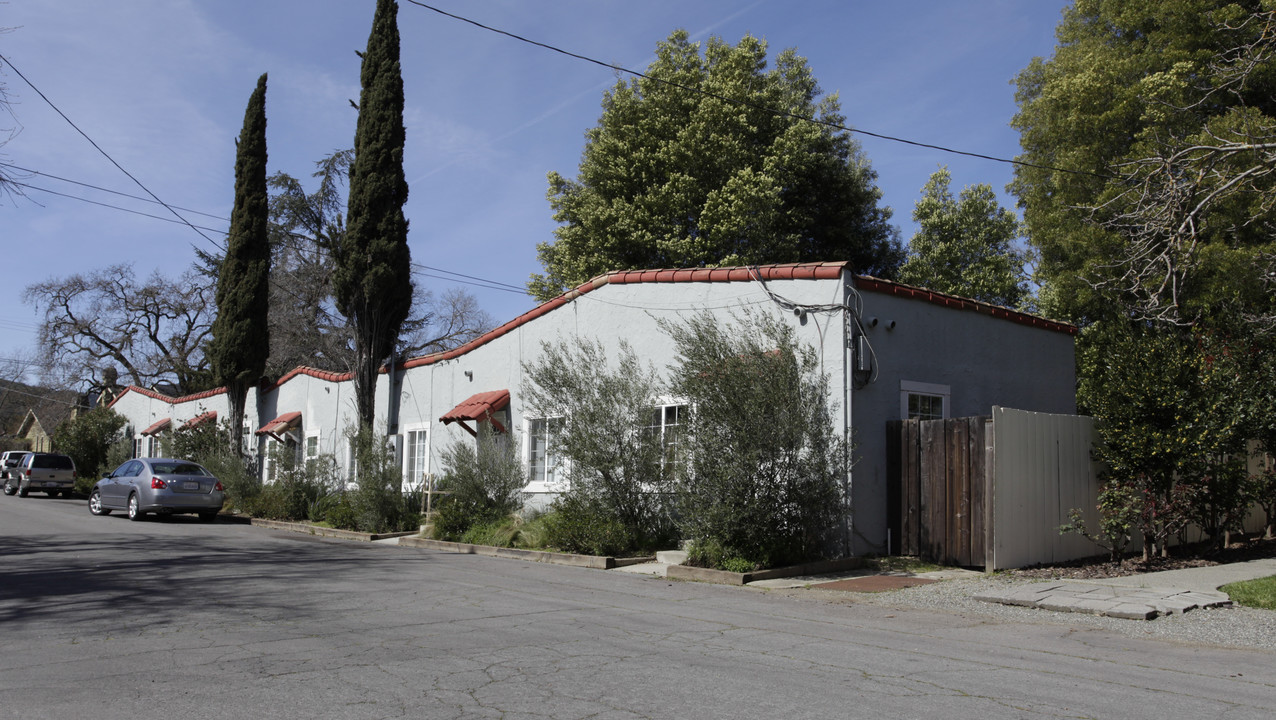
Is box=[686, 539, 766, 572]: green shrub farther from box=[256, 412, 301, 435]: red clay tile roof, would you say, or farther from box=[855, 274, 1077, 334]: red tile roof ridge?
box=[256, 412, 301, 435]: red clay tile roof

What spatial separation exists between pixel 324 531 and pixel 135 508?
5441 mm

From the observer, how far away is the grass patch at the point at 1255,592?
877 cm

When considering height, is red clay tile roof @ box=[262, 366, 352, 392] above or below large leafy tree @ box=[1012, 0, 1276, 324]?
below

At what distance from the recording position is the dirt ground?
11016 mm

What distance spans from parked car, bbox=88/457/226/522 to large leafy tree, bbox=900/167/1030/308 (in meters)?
21.6

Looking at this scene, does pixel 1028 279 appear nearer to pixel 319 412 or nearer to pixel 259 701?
pixel 319 412

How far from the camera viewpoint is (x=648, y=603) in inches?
361

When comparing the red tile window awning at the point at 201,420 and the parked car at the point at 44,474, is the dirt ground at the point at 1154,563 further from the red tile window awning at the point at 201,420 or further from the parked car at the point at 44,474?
the parked car at the point at 44,474

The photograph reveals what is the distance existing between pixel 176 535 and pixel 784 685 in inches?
570

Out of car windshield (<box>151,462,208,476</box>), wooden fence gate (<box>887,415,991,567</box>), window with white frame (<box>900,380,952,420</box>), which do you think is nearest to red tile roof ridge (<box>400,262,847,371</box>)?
window with white frame (<box>900,380,952,420</box>)

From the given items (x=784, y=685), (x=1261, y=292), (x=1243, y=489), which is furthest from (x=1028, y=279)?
(x=784, y=685)

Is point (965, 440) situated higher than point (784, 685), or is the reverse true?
point (965, 440)

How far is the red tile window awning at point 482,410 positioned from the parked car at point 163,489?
6562 mm

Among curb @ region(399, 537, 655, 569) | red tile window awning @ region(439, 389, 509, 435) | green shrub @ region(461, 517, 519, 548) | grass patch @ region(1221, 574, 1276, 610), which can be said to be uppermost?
red tile window awning @ region(439, 389, 509, 435)
